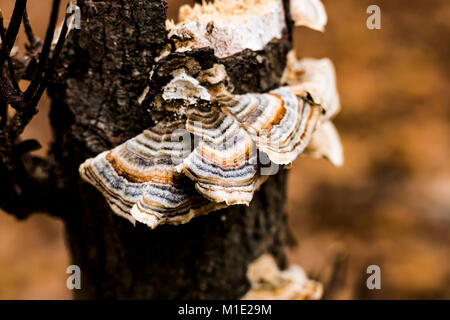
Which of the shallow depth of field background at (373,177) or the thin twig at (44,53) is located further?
the shallow depth of field background at (373,177)

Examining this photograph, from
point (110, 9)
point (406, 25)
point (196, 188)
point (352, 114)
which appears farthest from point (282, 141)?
point (406, 25)

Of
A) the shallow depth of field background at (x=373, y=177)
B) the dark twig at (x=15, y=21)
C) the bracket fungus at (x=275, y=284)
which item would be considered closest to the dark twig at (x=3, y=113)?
the dark twig at (x=15, y=21)

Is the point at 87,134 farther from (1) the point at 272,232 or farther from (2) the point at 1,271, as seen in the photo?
(2) the point at 1,271

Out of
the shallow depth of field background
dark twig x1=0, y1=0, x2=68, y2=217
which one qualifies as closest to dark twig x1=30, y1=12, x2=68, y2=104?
dark twig x1=0, y1=0, x2=68, y2=217

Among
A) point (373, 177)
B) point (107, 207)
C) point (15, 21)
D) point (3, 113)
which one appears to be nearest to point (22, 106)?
point (3, 113)

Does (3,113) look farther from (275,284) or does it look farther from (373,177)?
(373,177)

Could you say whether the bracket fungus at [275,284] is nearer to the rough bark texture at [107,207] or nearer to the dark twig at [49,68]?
the rough bark texture at [107,207]

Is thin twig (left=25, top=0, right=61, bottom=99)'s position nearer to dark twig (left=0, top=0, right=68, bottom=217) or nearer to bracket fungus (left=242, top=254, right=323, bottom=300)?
dark twig (left=0, top=0, right=68, bottom=217)
